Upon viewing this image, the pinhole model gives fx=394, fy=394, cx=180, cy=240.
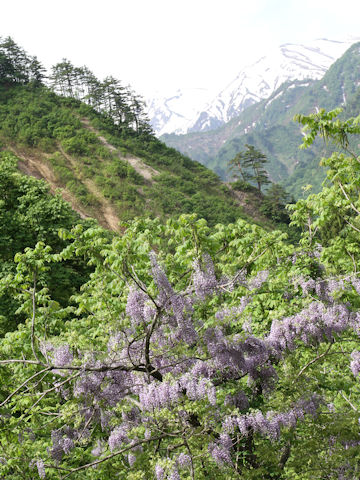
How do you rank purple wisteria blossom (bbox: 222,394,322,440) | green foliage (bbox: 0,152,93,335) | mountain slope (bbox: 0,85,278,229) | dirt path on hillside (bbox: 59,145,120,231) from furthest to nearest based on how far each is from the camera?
mountain slope (bbox: 0,85,278,229) < dirt path on hillside (bbox: 59,145,120,231) < green foliage (bbox: 0,152,93,335) < purple wisteria blossom (bbox: 222,394,322,440)

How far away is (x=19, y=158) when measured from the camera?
4372cm

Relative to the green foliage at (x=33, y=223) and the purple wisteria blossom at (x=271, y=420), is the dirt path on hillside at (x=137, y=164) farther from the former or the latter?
the purple wisteria blossom at (x=271, y=420)

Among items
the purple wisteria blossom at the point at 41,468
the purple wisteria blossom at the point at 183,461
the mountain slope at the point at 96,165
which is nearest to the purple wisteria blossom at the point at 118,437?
the purple wisteria blossom at the point at 183,461

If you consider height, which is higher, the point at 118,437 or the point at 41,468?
the point at 118,437

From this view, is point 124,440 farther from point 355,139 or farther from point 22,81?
point 355,139

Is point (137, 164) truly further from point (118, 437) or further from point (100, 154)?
point (118, 437)

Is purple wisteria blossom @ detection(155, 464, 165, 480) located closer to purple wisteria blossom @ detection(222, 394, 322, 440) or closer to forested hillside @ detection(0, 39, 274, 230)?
purple wisteria blossom @ detection(222, 394, 322, 440)

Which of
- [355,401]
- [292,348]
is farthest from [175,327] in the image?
[355,401]

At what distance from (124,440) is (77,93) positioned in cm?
7358

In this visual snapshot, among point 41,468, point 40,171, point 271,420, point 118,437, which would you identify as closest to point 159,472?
point 118,437

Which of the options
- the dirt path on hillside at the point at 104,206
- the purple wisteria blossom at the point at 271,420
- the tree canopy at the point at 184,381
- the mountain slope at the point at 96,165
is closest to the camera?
the tree canopy at the point at 184,381

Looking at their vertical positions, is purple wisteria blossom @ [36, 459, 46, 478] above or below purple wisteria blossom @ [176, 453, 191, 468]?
below

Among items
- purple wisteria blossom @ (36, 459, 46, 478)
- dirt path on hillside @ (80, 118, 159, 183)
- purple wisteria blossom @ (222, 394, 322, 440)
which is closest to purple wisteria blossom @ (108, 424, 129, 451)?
purple wisteria blossom @ (36, 459, 46, 478)

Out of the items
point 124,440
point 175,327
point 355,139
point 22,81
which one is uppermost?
point 355,139
